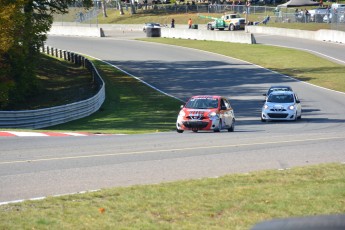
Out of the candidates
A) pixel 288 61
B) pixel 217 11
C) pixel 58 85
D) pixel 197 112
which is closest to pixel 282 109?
pixel 197 112

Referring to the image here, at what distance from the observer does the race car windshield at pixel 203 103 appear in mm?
27034

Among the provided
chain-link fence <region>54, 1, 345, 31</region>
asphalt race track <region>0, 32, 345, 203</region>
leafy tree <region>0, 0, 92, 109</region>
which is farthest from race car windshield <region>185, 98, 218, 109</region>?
chain-link fence <region>54, 1, 345, 31</region>

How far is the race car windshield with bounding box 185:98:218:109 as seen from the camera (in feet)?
88.7

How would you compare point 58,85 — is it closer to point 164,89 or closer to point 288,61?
point 164,89

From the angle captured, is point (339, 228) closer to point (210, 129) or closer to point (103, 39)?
point (210, 129)

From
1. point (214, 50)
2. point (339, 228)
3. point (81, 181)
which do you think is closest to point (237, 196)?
Result: point (81, 181)

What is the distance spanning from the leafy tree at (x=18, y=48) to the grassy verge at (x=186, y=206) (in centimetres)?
2224

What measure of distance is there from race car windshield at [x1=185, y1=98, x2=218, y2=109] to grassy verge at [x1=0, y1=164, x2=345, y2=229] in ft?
46.9

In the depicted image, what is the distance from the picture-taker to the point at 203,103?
27.2 metres

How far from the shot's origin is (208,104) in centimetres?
2720

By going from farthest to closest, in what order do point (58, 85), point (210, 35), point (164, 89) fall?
point (210, 35) < point (58, 85) < point (164, 89)

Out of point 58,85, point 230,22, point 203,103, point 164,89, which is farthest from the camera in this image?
point 230,22

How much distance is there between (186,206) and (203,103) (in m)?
17.0

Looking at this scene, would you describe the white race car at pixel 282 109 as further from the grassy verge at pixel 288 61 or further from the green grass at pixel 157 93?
the grassy verge at pixel 288 61
